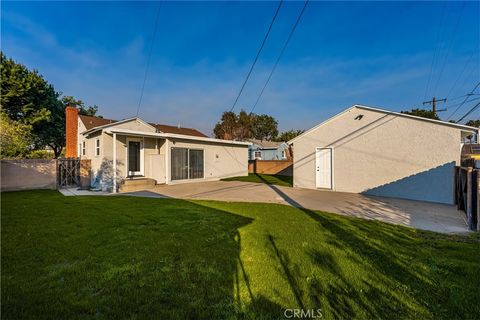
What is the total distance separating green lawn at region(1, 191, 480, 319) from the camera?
2318mm

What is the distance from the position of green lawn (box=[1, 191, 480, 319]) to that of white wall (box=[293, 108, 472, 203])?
16.8 feet

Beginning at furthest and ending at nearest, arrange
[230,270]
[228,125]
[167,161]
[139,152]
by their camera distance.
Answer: [228,125] < [167,161] < [139,152] < [230,270]

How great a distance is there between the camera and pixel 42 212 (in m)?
6.44

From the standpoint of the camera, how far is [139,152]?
13.3 m

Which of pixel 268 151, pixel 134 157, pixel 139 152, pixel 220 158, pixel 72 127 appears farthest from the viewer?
pixel 268 151

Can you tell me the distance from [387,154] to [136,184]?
40.9 feet

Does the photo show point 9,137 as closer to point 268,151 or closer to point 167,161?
point 167,161

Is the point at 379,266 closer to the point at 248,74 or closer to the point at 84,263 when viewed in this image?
the point at 84,263

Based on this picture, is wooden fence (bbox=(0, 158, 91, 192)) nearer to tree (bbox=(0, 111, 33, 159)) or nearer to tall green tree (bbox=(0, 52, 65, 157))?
tree (bbox=(0, 111, 33, 159))

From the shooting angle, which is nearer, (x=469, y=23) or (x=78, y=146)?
(x=469, y=23)

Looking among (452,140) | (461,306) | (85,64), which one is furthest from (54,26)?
(452,140)

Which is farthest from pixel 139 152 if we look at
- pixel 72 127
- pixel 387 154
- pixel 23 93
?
pixel 387 154

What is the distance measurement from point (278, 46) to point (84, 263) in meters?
9.91

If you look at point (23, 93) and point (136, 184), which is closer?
point (136, 184)
